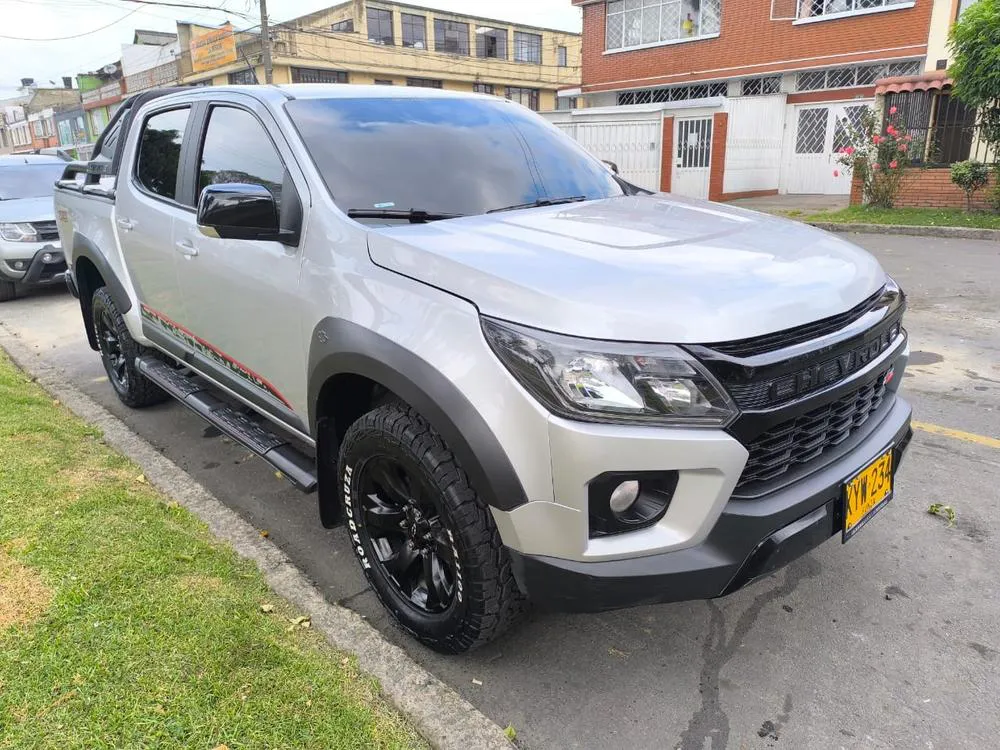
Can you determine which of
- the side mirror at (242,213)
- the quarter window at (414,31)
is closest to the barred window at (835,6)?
the side mirror at (242,213)

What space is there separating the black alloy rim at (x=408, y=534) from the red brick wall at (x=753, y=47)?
2092 cm

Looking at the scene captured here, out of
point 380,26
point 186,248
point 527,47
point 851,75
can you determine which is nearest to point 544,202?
point 186,248

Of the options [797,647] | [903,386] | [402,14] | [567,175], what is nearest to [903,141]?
[903,386]

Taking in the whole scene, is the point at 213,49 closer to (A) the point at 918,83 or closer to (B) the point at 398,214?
(A) the point at 918,83

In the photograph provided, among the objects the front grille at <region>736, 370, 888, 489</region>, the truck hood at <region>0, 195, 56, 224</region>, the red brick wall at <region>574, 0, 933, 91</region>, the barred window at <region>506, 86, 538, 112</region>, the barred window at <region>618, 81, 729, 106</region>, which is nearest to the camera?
the front grille at <region>736, 370, 888, 489</region>

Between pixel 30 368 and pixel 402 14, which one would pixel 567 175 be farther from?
pixel 402 14

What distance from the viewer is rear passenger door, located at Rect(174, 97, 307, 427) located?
281 cm

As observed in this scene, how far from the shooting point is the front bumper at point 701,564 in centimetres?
197

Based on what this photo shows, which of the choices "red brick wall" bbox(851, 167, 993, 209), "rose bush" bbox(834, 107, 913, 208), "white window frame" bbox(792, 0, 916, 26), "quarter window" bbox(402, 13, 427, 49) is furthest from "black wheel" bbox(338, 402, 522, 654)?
"quarter window" bbox(402, 13, 427, 49)

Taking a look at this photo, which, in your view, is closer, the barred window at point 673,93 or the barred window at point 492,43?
the barred window at point 673,93

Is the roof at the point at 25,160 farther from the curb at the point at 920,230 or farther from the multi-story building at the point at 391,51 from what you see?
the multi-story building at the point at 391,51

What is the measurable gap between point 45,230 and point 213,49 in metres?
38.4

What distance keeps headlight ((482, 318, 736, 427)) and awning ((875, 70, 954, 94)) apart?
548 inches

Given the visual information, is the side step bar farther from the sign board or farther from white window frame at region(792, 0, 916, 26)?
the sign board
